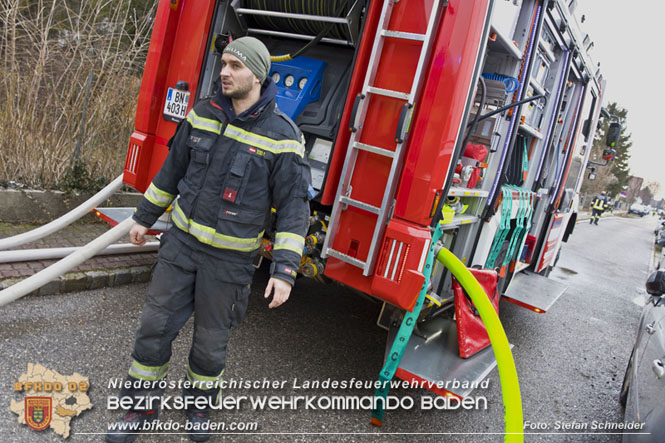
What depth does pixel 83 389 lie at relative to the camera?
2471 millimetres

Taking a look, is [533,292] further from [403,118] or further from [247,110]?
[247,110]

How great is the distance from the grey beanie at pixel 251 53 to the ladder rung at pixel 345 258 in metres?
1.15

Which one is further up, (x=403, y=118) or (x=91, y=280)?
(x=403, y=118)

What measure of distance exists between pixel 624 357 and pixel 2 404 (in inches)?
217

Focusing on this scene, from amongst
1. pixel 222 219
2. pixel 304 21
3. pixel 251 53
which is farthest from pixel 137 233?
pixel 304 21

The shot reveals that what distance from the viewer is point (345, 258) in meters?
2.85

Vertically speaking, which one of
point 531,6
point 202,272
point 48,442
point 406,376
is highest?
point 531,6

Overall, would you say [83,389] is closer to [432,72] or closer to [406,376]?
[406,376]

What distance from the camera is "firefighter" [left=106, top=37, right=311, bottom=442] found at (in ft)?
7.06

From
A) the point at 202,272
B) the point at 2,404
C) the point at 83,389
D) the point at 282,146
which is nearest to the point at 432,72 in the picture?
the point at 282,146

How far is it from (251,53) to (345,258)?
1296 mm

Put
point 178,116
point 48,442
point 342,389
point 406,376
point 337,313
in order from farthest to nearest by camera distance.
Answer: point 337,313, point 178,116, point 342,389, point 406,376, point 48,442

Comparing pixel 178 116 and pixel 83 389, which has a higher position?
pixel 178 116

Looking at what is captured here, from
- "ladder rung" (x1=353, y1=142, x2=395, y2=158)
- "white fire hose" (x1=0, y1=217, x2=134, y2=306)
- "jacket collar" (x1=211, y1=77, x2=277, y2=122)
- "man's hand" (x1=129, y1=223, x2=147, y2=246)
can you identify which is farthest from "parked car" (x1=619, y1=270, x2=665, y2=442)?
"white fire hose" (x1=0, y1=217, x2=134, y2=306)
